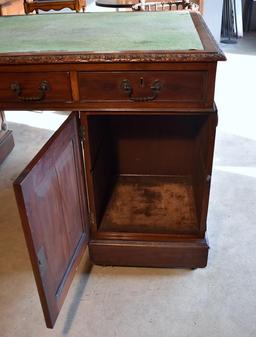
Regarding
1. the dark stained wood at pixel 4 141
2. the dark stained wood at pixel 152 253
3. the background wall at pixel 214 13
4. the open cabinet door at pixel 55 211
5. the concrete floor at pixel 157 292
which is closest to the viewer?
the open cabinet door at pixel 55 211

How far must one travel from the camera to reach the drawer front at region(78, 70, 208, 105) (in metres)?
1.07

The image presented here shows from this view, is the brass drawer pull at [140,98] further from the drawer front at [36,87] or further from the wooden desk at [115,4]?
the wooden desk at [115,4]

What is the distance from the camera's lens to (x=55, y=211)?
1051 millimetres

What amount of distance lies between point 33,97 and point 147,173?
83 centimetres

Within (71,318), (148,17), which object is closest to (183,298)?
(71,318)

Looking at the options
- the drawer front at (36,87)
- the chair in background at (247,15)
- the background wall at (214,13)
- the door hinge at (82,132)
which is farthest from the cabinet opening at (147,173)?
the chair in background at (247,15)

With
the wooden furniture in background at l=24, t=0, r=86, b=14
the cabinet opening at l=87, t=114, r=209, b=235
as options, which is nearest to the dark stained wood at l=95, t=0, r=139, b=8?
the wooden furniture in background at l=24, t=0, r=86, b=14

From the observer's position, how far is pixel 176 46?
3.56 feet

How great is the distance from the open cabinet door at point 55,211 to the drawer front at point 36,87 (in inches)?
3.6

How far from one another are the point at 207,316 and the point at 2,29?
4.35 feet

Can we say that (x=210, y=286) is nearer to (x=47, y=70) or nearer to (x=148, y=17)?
(x=47, y=70)

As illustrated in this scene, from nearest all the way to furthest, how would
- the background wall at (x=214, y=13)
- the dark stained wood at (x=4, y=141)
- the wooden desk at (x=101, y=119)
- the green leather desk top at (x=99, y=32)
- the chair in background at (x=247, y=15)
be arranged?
1. the wooden desk at (x=101, y=119)
2. the green leather desk top at (x=99, y=32)
3. the dark stained wood at (x=4, y=141)
4. the background wall at (x=214, y=13)
5. the chair in background at (x=247, y=15)

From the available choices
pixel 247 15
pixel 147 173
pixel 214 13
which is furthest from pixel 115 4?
pixel 247 15

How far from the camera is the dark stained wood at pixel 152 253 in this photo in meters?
1.39
